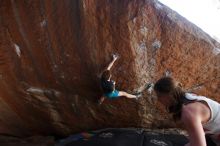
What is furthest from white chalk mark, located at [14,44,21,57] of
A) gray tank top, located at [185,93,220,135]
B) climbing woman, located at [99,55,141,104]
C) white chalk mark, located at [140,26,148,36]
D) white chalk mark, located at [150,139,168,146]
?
gray tank top, located at [185,93,220,135]

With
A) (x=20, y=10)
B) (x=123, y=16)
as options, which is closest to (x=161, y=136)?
(x=123, y=16)

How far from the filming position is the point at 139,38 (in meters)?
4.59

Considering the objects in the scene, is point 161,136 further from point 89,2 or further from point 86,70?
point 89,2

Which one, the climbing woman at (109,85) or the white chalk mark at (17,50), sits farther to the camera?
the white chalk mark at (17,50)

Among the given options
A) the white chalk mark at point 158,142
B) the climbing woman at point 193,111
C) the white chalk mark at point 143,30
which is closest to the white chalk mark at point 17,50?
the white chalk mark at point 143,30

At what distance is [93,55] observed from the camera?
4.77 meters

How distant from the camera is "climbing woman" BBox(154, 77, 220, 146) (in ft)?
9.73

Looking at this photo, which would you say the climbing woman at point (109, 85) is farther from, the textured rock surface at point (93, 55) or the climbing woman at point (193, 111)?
the climbing woman at point (193, 111)

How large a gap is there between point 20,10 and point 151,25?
165 cm

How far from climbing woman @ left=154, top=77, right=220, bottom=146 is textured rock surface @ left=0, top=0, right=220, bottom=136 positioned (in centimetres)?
140

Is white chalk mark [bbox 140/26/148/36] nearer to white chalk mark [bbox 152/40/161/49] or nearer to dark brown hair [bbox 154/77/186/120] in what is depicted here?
white chalk mark [bbox 152/40/161/49]

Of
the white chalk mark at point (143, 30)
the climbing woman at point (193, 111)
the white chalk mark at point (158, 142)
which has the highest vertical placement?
the white chalk mark at point (143, 30)

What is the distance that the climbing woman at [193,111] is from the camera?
2964 mm

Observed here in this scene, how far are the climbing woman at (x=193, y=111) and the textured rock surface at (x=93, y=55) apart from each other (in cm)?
140
